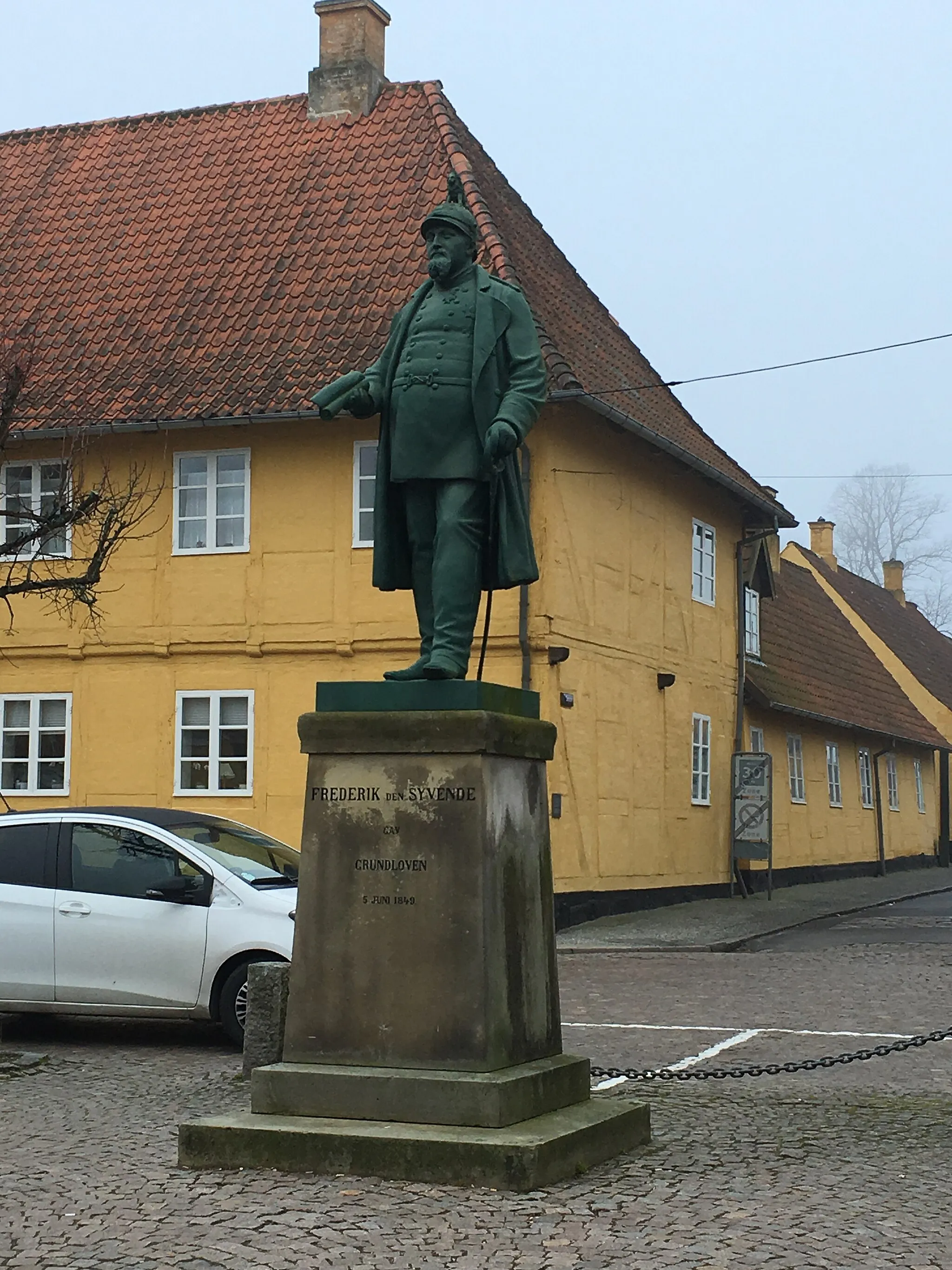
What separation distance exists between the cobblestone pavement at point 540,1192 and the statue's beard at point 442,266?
3982mm

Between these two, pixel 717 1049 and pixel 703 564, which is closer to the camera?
pixel 717 1049

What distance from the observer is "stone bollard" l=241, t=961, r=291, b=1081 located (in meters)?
9.38

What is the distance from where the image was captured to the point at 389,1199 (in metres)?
6.67

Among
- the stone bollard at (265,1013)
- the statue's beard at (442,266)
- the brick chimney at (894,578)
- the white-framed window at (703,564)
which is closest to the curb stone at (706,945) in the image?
the white-framed window at (703,564)

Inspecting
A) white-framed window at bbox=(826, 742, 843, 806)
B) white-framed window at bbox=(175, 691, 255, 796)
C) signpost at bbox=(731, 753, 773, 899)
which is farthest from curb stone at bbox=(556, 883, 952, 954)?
white-framed window at bbox=(826, 742, 843, 806)

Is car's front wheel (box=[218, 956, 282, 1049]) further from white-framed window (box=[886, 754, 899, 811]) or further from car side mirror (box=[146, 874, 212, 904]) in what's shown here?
white-framed window (box=[886, 754, 899, 811])

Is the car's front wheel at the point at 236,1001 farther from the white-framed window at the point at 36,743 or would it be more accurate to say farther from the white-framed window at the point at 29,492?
the white-framed window at the point at 36,743

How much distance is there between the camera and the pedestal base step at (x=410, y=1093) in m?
7.17

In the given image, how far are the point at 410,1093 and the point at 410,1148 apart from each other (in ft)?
1.13

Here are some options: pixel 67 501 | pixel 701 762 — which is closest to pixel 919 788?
pixel 701 762

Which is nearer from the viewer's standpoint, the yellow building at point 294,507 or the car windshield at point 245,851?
the car windshield at point 245,851

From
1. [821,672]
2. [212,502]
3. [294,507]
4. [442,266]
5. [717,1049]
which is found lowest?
[717,1049]

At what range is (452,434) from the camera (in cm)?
820

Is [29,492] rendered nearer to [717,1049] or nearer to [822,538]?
[717,1049]
